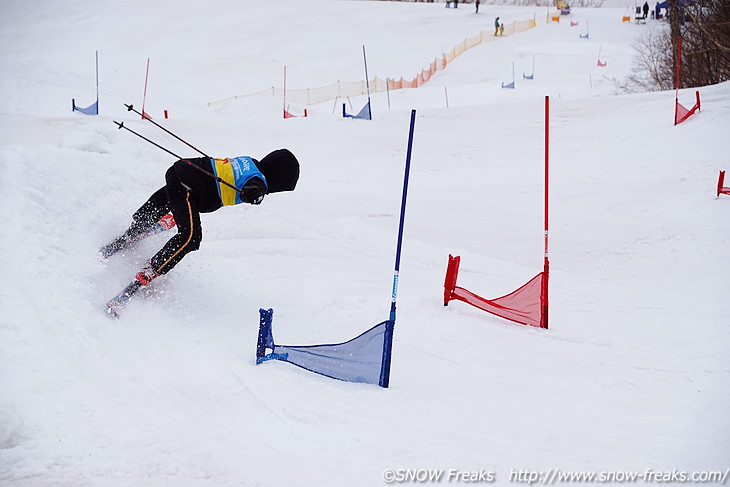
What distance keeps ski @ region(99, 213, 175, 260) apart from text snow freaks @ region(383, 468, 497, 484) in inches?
132

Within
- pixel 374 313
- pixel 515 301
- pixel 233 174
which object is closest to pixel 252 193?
pixel 233 174

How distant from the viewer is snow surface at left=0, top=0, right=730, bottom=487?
10.3 ft

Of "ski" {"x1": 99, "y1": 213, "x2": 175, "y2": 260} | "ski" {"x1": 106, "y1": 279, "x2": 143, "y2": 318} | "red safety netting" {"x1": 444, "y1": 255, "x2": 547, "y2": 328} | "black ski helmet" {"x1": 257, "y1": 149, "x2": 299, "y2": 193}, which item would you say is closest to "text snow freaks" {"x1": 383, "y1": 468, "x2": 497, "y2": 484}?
"ski" {"x1": 106, "y1": 279, "x2": 143, "y2": 318}

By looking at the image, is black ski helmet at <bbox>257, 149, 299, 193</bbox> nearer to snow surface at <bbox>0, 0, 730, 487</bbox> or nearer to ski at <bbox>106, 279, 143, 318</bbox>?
snow surface at <bbox>0, 0, 730, 487</bbox>

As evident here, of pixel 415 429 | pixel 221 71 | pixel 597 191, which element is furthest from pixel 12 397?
pixel 221 71

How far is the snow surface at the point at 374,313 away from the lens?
3.15 meters

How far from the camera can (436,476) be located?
2986 millimetres

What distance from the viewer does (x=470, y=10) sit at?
5181 cm

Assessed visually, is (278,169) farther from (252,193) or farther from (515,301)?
(515,301)

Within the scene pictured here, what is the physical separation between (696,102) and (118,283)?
13.8m

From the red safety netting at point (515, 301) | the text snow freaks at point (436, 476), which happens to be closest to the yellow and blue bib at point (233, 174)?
the red safety netting at point (515, 301)

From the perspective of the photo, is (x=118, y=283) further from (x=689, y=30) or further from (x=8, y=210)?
(x=689, y=30)

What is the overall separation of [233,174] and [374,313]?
5.55 ft

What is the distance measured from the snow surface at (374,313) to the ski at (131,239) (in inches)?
4.0
